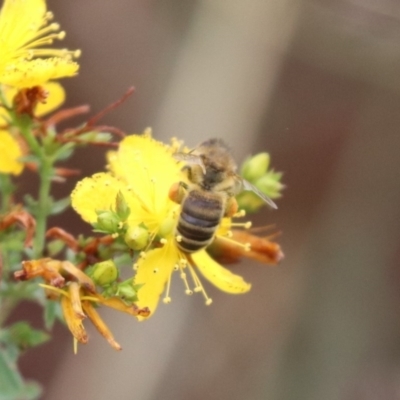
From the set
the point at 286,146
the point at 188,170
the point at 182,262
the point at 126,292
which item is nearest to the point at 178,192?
the point at 188,170

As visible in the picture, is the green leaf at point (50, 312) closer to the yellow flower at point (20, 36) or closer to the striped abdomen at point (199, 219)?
the striped abdomen at point (199, 219)

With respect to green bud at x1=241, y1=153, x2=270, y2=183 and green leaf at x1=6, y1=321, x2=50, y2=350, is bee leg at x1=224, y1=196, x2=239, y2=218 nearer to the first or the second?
green bud at x1=241, y1=153, x2=270, y2=183

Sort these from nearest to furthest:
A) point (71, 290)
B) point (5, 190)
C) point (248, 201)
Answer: point (71, 290) → point (5, 190) → point (248, 201)

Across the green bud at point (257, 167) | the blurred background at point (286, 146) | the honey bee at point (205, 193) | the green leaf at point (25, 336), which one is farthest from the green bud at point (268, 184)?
the blurred background at point (286, 146)

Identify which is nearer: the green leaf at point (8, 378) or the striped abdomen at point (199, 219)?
the striped abdomen at point (199, 219)

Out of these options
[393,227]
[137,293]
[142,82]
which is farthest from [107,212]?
[393,227]

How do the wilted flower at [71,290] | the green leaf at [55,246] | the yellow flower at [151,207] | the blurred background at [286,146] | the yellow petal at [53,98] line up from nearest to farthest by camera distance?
the wilted flower at [71,290] < the yellow flower at [151,207] < the green leaf at [55,246] < the yellow petal at [53,98] < the blurred background at [286,146]

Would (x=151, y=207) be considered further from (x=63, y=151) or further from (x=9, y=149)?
(x=9, y=149)
